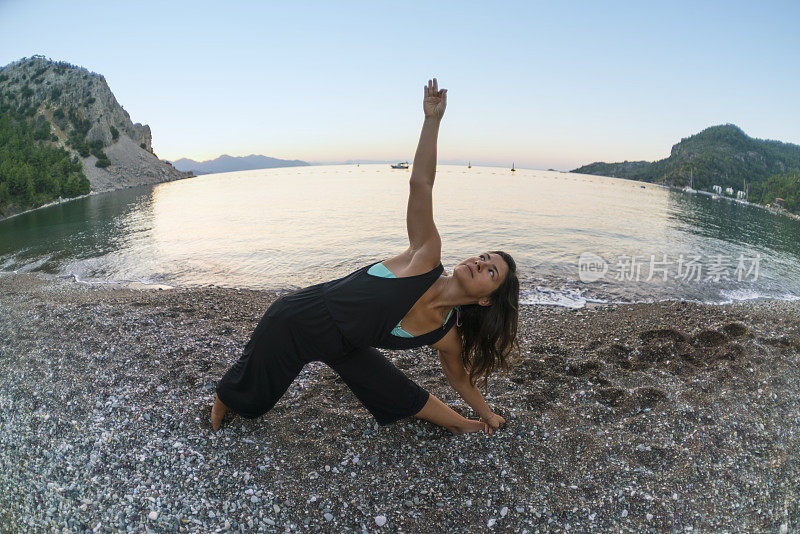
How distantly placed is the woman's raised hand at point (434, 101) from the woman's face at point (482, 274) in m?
1.47

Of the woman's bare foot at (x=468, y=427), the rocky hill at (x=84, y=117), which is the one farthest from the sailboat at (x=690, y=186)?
the rocky hill at (x=84, y=117)

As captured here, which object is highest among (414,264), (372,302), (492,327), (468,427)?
(414,264)

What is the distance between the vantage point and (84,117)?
401 feet

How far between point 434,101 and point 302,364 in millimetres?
A: 3012

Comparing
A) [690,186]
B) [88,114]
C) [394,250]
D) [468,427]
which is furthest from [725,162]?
[88,114]

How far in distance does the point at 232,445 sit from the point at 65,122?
15227 centimetres

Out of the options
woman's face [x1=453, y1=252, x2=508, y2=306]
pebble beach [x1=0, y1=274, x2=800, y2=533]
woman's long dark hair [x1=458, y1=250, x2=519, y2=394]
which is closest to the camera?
pebble beach [x1=0, y1=274, x2=800, y2=533]

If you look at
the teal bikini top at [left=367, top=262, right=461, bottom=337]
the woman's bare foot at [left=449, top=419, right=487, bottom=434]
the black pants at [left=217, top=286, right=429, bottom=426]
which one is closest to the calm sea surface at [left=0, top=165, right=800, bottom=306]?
the woman's bare foot at [left=449, top=419, right=487, bottom=434]

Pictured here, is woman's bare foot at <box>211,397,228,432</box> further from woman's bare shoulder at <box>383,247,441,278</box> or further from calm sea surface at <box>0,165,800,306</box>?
calm sea surface at <box>0,165,800,306</box>

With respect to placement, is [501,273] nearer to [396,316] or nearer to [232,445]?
[396,316]

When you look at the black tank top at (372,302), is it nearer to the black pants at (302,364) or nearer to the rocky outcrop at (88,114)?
the black pants at (302,364)

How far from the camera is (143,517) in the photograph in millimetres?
3809

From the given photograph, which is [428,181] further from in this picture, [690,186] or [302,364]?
[690,186]

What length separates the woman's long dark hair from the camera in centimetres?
434
